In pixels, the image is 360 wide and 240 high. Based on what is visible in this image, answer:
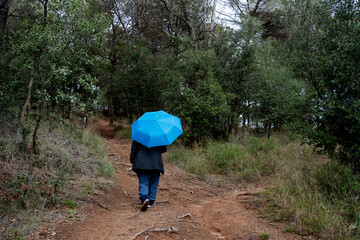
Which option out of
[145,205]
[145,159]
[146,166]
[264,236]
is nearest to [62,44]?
[145,159]

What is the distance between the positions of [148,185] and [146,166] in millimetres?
554

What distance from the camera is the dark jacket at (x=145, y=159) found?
15.5 feet

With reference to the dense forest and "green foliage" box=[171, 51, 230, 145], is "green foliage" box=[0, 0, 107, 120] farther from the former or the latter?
"green foliage" box=[171, 51, 230, 145]

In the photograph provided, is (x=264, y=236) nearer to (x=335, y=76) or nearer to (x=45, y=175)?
(x=335, y=76)

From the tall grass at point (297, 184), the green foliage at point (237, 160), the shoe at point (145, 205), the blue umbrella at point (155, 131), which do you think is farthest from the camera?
the green foliage at point (237, 160)

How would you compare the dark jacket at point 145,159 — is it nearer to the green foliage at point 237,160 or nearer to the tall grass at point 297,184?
the tall grass at point 297,184

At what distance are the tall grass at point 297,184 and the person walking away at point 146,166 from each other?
7.34ft

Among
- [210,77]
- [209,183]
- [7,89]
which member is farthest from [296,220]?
[210,77]

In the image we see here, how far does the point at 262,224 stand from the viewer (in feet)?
14.6

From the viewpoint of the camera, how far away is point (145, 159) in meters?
4.77

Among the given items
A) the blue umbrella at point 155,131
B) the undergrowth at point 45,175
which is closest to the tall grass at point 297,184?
the blue umbrella at point 155,131

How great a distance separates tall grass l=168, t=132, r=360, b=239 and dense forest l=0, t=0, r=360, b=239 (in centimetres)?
67

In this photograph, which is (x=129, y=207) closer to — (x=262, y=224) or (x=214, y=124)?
(x=262, y=224)

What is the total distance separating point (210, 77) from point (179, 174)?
4.93 metres
